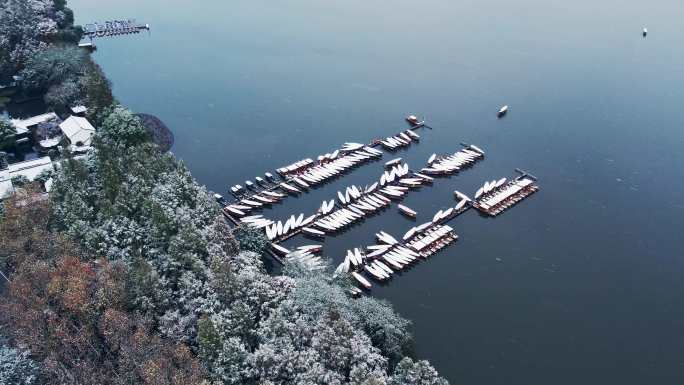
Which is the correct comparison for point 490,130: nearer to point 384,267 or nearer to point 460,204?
point 460,204

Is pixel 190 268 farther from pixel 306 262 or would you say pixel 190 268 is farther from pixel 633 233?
pixel 633 233

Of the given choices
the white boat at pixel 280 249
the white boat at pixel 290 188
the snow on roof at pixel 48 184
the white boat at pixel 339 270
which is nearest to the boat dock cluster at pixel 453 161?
the white boat at pixel 290 188

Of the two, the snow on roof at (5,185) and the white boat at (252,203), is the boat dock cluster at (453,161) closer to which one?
the white boat at (252,203)

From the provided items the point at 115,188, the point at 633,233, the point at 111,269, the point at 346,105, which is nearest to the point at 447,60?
the point at 346,105

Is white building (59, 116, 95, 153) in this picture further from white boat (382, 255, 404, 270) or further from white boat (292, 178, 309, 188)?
white boat (382, 255, 404, 270)

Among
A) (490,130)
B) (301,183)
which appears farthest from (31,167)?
(490,130)

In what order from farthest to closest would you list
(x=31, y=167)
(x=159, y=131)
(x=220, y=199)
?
(x=159, y=131), (x=220, y=199), (x=31, y=167)
